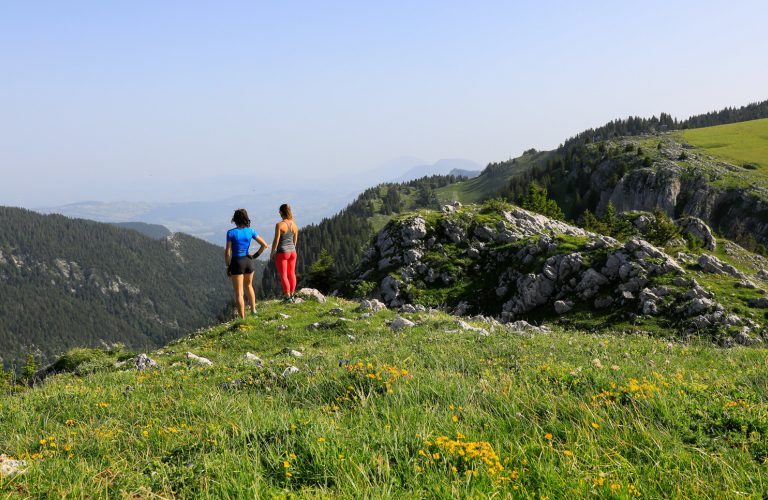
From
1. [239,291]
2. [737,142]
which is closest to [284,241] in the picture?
[239,291]

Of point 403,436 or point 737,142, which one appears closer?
point 403,436

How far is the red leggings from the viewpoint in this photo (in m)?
14.9

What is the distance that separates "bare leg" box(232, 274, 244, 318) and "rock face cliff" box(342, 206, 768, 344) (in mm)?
7842

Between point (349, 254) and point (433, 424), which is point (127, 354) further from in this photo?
point (349, 254)

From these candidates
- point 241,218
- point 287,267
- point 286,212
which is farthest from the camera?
point 287,267

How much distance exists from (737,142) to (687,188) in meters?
62.0

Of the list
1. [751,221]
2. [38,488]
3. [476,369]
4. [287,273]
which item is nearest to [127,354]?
[287,273]

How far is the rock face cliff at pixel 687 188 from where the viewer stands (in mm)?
97438

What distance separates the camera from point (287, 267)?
15.7 meters

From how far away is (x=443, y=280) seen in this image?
3947 centimetres

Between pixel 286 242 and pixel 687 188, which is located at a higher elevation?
pixel 286 242

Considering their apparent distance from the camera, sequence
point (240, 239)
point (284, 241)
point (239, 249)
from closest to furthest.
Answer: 1. point (240, 239)
2. point (239, 249)
3. point (284, 241)

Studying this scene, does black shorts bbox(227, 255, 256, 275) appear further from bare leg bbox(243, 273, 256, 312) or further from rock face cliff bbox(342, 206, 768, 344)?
rock face cliff bbox(342, 206, 768, 344)

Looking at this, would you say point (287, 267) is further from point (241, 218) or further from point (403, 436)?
point (403, 436)
